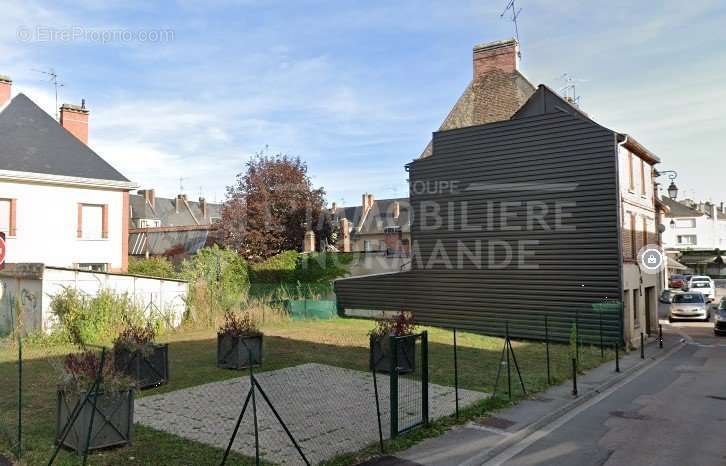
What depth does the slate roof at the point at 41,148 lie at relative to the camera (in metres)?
23.7

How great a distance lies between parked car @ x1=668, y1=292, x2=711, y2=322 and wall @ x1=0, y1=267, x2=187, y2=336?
2298cm

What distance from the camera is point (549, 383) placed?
11.6m

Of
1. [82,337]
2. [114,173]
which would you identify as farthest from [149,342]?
[114,173]

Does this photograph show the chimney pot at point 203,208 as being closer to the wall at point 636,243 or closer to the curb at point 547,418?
the wall at point 636,243

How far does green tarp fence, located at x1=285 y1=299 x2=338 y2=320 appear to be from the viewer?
76.5 feet

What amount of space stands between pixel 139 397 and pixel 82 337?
7194 millimetres

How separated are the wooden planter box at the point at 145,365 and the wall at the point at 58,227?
51.4ft

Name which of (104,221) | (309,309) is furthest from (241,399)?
(104,221)

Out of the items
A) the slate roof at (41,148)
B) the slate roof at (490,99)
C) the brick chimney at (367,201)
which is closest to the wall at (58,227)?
the slate roof at (41,148)

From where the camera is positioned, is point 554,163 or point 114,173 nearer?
point 554,163

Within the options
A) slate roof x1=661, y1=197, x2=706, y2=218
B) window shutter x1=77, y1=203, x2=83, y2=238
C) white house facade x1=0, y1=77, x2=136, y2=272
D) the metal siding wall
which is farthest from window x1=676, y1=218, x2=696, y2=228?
window shutter x1=77, y1=203, x2=83, y2=238

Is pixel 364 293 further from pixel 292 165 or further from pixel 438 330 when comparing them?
pixel 292 165

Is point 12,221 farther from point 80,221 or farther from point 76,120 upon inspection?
point 76,120

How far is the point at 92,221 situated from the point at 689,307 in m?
28.9
